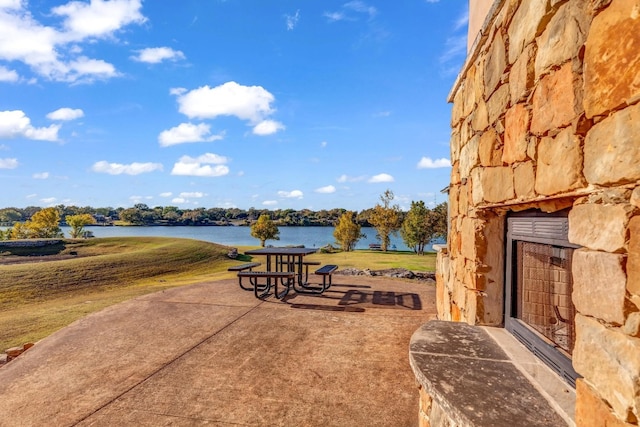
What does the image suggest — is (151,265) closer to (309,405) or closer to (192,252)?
(192,252)

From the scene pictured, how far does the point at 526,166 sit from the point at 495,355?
1.26 metres

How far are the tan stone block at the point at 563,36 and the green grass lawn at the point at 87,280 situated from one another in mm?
7436

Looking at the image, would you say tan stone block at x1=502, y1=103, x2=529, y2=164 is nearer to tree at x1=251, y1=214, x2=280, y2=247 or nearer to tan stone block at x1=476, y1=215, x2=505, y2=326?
tan stone block at x1=476, y1=215, x2=505, y2=326

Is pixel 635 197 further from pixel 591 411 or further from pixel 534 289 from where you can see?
pixel 534 289

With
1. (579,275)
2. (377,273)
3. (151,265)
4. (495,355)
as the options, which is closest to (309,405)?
(495,355)

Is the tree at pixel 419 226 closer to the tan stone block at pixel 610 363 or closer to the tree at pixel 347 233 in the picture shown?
the tree at pixel 347 233

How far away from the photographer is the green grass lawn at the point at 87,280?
6.75m

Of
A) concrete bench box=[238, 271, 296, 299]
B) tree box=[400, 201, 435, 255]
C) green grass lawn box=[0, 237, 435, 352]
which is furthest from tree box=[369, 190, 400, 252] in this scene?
concrete bench box=[238, 271, 296, 299]

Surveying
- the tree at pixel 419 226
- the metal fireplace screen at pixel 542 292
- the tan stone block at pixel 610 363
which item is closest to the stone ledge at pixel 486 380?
the metal fireplace screen at pixel 542 292

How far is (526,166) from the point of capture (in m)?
2.06

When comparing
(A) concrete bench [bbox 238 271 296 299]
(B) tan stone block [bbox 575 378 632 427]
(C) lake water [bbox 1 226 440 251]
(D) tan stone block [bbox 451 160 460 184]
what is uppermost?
(D) tan stone block [bbox 451 160 460 184]

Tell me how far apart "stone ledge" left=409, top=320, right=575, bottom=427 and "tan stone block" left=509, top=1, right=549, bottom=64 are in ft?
6.36

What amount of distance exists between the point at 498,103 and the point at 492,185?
579 millimetres

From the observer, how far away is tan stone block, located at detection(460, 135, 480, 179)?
9.40 feet
